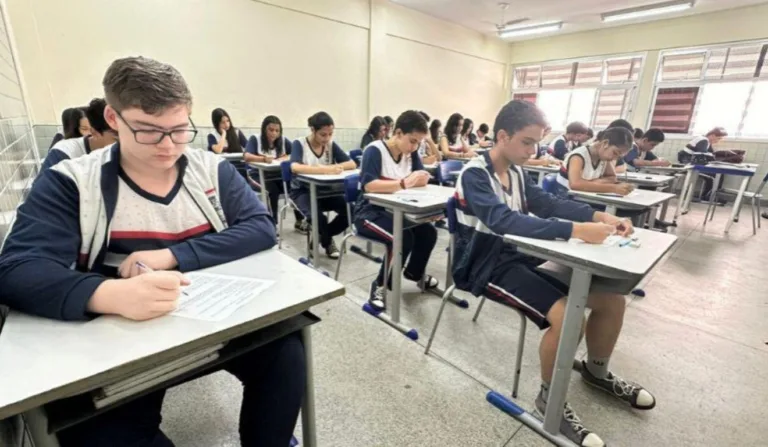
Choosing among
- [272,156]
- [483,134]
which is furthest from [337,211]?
[483,134]

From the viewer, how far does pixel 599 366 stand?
1552mm

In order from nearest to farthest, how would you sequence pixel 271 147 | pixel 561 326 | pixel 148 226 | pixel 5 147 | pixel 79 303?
pixel 79 303 < pixel 148 226 < pixel 561 326 < pixel 5 147 < pixel 271 147

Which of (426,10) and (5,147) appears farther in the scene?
(426,10)

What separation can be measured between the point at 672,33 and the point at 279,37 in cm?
688

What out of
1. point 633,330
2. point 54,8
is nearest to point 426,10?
point 54,8

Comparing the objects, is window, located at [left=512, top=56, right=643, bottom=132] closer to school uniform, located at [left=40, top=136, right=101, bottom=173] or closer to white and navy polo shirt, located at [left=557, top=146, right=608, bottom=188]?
white and navy polo shirt, located at [left=557, top=146, right=608, bottom=188]

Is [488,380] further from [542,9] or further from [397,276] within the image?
[542,9]

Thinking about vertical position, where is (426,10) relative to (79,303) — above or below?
above

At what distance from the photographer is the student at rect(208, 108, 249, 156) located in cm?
431

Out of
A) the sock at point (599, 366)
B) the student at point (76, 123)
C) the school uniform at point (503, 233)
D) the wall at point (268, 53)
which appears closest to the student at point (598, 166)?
the school uniform at point (503, 233)

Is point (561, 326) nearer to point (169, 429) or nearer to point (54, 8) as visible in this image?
point (169, 429)

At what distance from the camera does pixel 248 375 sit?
93 cm

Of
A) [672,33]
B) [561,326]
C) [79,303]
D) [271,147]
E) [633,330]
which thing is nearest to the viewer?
[79,303]

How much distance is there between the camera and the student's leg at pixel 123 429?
69cm
